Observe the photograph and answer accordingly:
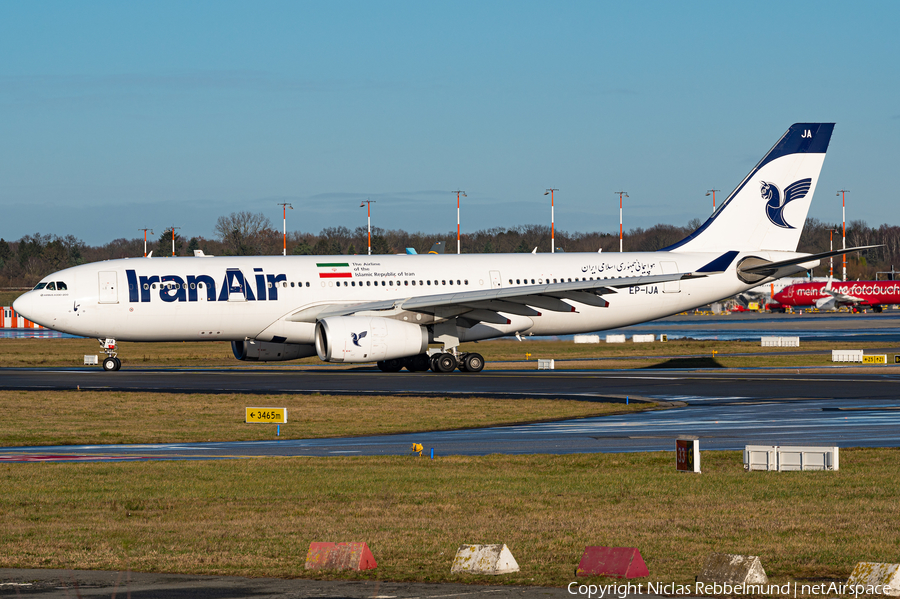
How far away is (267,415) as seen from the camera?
25.5m

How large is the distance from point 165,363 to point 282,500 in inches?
1510

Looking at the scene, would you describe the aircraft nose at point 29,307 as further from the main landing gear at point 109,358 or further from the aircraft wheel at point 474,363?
the aircraft wheel at point 474,363

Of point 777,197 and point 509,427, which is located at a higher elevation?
point 777,197

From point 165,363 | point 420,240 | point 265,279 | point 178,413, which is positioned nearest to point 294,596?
point 178,413

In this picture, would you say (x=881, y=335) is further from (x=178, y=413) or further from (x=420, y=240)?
(x=420, y=240)

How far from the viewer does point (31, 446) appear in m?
22.4

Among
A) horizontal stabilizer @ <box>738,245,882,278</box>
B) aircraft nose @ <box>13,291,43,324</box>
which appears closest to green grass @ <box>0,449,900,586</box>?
aircraft nose @ <box>13,291,43,324</box>

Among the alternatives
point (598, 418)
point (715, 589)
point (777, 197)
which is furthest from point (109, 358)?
point (715, 589)

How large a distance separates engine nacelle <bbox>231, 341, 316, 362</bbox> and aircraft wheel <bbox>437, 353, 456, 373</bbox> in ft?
16.8

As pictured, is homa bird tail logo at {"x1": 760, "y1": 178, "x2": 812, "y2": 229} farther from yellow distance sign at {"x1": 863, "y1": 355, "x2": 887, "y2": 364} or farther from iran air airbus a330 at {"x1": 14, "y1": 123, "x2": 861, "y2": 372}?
yellow distance sign at {"x1": 863, "y1": 355, "x2": 887, "y2": 364}

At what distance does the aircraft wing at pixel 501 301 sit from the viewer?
39906 mm

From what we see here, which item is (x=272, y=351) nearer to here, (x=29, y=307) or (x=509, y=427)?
(x=29, y=307)

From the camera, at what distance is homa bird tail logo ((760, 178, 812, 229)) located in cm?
4688

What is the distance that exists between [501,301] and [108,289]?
14.8 metres
